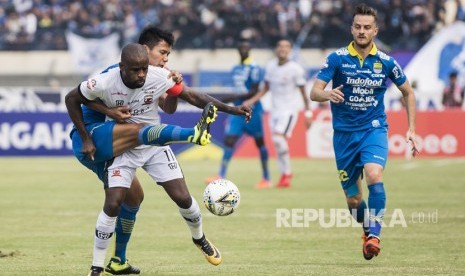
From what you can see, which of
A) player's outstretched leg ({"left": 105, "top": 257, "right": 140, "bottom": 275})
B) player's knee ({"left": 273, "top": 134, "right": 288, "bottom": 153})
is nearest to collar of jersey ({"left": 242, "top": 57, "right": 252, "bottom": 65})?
player's knee ({"left": 273, "top": 134, "right": 288, "bottom": 153})

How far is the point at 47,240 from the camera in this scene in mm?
11922

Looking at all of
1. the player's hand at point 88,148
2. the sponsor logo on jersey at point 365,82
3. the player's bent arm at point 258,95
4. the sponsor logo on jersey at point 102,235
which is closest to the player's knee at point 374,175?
the sponsor logo on jersey at point 365,82

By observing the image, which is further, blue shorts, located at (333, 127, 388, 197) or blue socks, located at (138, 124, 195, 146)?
blue shorts, located at (333, 127, 388, 197)

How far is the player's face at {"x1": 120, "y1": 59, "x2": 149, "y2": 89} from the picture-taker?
28.0ft

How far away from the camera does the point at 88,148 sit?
8820 millimetres

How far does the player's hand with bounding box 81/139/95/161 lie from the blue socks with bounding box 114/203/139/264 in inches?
35.9

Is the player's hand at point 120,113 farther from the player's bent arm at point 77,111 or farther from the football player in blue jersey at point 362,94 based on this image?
the football player in blue jersey at point 362,94

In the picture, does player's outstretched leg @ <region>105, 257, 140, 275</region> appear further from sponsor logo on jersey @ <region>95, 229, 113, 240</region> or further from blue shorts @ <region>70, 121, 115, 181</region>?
blue shorts @ <region>70, 121, 115, 181</region>

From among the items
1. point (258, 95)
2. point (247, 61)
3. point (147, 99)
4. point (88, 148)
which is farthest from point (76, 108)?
point (247, 61)

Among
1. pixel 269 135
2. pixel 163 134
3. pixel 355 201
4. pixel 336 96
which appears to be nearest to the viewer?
pixel 163 134

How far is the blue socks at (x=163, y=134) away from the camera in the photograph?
28.2 ft

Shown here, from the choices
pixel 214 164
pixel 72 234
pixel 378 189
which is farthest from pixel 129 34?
pixel 378 189

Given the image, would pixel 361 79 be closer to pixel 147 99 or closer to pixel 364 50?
pixel 364 50

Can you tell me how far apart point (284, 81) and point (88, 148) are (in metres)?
11.4
